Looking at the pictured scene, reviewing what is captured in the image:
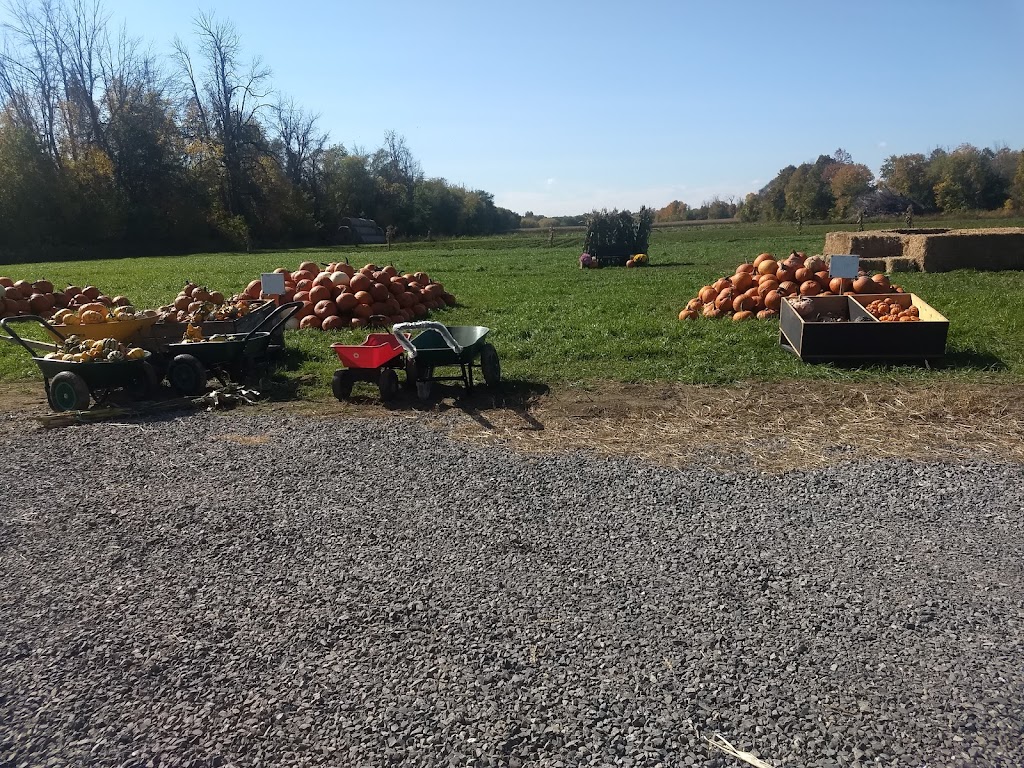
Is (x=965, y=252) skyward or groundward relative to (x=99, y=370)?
skyward

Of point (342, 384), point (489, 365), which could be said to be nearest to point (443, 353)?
point (489, 365)

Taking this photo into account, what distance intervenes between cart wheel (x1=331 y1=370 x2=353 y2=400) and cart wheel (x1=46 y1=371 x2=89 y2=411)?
7.88 feet

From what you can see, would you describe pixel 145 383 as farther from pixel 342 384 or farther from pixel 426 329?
pixel 426 329

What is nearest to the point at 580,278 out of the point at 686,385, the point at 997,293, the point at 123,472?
the point at 997,293

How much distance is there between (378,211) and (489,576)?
80.6m

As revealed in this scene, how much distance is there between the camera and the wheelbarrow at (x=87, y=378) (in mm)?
7402

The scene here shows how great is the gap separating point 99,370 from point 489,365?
3927 millimetres

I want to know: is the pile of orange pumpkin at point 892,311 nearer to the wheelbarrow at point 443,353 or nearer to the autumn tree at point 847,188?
the wheelbarrow at point 443,353

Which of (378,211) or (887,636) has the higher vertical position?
(378,211)

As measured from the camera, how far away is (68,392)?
7.44 m

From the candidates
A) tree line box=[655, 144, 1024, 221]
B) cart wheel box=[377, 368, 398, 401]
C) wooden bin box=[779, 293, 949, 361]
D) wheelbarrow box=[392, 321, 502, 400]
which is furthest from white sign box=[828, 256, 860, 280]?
tree line box=[655, 144, 1024, 221]

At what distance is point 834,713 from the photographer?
9.27ft

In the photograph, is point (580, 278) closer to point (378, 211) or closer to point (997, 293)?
point (997, 293)

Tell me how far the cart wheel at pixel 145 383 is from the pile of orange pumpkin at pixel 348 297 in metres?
4.36
